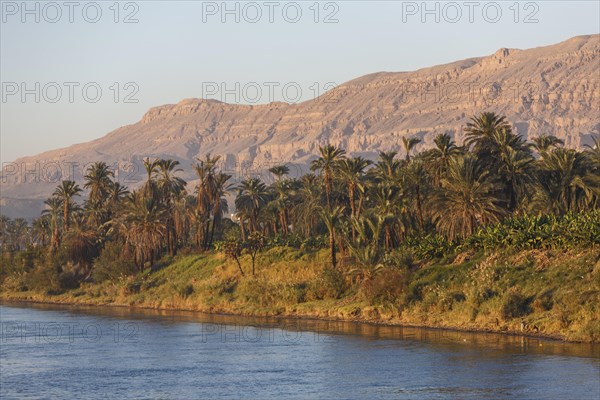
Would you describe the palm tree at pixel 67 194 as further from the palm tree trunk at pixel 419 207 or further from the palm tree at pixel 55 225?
the palm tree trunk at pixel 419 207

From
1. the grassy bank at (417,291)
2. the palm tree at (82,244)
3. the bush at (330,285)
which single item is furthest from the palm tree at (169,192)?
the bush at (330,285)

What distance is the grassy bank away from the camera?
192 ft

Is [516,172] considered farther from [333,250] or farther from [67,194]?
[67,194]

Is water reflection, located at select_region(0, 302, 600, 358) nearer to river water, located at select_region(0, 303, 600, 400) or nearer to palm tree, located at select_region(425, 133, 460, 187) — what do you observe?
river water, located at select_region(0, 303, 600, 400)

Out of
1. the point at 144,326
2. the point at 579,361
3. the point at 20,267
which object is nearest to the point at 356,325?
the point at 144,326

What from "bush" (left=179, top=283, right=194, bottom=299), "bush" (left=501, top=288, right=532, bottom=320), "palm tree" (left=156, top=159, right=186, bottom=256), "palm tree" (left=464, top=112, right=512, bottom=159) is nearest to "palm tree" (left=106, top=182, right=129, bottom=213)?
"palm tree" (left=156, top=159, right=186, bottom=256)

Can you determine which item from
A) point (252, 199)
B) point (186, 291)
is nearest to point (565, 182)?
point (186, 291)

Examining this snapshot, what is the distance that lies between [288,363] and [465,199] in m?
24.7

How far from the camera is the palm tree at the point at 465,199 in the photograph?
71.1 metres

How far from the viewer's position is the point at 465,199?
235 feet

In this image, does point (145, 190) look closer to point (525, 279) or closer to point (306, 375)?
point (525, 279)

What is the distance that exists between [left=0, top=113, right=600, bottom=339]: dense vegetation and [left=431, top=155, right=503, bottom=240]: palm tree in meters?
0.11

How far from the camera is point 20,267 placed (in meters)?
118

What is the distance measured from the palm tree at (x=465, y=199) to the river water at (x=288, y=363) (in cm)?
1137
